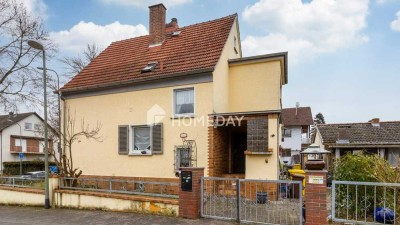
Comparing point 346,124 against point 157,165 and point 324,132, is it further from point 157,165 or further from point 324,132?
point 157,165

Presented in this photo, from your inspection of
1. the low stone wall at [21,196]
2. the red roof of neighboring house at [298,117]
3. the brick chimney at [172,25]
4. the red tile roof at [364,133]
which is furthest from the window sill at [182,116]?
the red roof of neighboring house at [298,117]

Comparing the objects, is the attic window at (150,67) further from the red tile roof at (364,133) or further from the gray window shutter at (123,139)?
the red tile roof at (364,133)

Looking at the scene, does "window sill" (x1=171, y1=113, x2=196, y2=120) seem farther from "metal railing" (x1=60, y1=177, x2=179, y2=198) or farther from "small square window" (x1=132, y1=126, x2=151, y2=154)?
"metal railing" (x1=60, y1=177, x2=179, y2=198)

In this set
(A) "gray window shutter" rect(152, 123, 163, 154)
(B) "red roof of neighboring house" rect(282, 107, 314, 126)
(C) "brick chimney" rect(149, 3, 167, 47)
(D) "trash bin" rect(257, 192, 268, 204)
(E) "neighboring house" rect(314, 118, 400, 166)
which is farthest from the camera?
(B) "red roof of neighboring house" rect(282, 107, 314, 126)

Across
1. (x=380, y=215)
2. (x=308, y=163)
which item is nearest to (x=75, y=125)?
(x=308, y=163)

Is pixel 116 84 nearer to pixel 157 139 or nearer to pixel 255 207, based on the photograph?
pixel 157 139

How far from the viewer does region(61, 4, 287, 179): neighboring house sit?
11703mm

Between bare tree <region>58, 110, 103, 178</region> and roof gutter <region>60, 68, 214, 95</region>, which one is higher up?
roof gutter <region>60, 68, 214, 95</region>

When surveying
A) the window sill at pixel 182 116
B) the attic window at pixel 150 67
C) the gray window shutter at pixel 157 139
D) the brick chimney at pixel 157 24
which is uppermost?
the brick chimney at pixel 157 24

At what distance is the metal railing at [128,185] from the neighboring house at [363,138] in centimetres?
1444

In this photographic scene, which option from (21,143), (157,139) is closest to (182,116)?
(157,139)

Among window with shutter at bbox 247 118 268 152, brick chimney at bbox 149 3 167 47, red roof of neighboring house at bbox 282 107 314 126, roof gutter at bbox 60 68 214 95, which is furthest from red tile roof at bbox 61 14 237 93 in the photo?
red roof of neighboring house at bbox 282 107 314 126

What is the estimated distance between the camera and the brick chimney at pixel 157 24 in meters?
15.3

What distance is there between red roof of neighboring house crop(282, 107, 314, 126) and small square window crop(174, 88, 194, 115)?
28539mm
